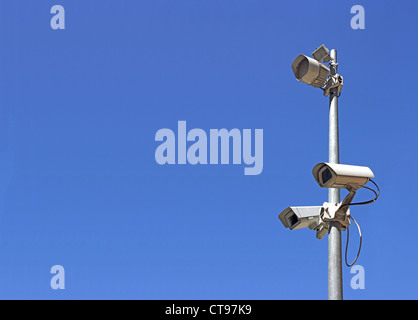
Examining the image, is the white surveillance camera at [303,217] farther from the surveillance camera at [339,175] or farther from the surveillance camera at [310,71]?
the surveillance camera at [310,71]

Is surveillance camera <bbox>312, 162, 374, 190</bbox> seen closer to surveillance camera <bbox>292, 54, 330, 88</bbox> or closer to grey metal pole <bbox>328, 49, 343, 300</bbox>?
grey metal pole <bbox>328, 49, 343, 300</bbox>

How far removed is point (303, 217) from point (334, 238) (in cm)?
49

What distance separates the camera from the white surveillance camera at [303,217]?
6559 mm

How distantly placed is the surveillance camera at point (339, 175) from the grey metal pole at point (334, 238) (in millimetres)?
369

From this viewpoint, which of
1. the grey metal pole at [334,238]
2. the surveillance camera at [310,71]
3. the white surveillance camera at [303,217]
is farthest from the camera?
the surveillance camera at [310,71]

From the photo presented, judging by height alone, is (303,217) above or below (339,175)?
below

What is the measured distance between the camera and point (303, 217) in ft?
21.5

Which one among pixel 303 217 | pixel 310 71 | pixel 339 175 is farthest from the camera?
pixel 310 71

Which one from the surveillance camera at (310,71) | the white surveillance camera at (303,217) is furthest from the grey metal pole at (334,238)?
the surveillance camera at (310,71)

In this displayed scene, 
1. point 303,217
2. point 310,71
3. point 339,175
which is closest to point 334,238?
point 303,217

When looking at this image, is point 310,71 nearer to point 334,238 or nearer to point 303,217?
point 303,217

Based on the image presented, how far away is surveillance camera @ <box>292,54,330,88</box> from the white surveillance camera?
191 centimetres

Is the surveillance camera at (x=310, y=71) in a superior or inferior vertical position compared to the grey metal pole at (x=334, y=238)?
superior
